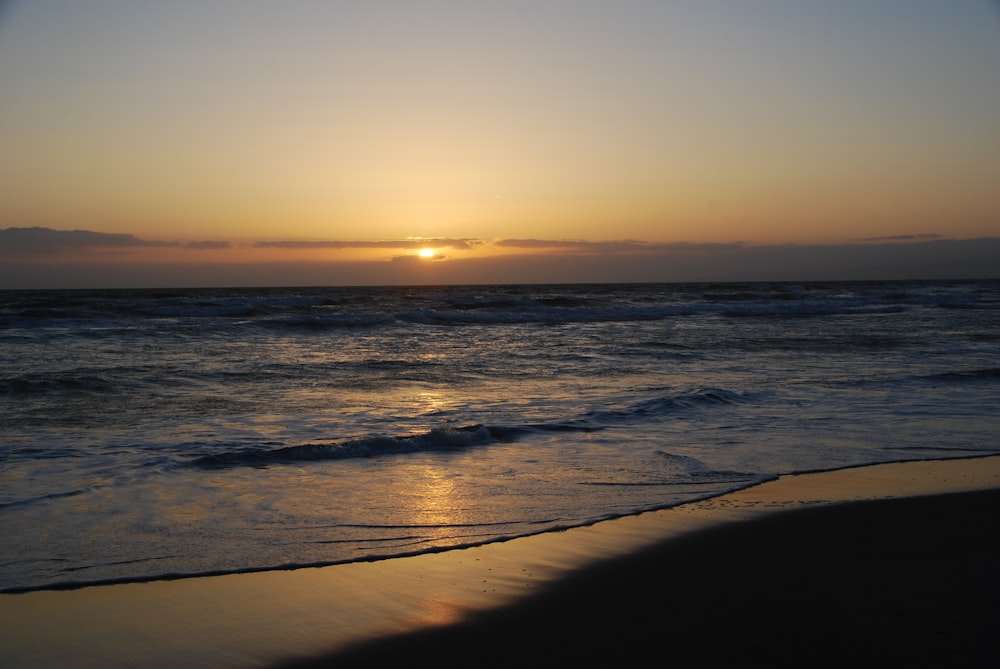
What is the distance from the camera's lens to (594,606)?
175 inches

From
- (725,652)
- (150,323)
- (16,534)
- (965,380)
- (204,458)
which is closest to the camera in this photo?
(725,652)

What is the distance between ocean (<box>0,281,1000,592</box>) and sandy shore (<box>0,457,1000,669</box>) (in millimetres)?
439

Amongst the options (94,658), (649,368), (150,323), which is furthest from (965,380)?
(150,323)

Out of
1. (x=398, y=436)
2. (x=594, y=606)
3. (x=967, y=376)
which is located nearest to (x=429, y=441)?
(x=398, y=436)

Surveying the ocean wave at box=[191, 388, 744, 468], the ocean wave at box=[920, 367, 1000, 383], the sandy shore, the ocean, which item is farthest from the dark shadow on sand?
the ocean wave at box=[920, 367, 1000, 383]

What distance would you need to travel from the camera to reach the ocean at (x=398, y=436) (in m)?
5.82

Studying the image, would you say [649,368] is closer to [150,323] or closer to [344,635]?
[344,635]

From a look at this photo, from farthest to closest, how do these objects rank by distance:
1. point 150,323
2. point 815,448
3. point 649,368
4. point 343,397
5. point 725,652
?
point 150,323
point 649,368
point 343,397
point 815,448
point 725,652

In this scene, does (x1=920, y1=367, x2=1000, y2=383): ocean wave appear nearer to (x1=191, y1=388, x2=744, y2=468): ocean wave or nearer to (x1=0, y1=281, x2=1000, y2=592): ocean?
(x1=0, y1=281, x2=1000, y2=592): ocean

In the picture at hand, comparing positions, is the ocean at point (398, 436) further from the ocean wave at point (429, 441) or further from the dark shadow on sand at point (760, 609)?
the dark shadow on sand at point (760, 609)

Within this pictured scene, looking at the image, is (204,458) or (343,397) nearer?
(204,458)

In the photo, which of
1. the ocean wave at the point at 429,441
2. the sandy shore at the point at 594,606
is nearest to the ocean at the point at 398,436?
the ocean wave at the point at 429,441

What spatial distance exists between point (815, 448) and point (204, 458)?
6.37m

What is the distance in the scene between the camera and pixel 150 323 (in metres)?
27.8
